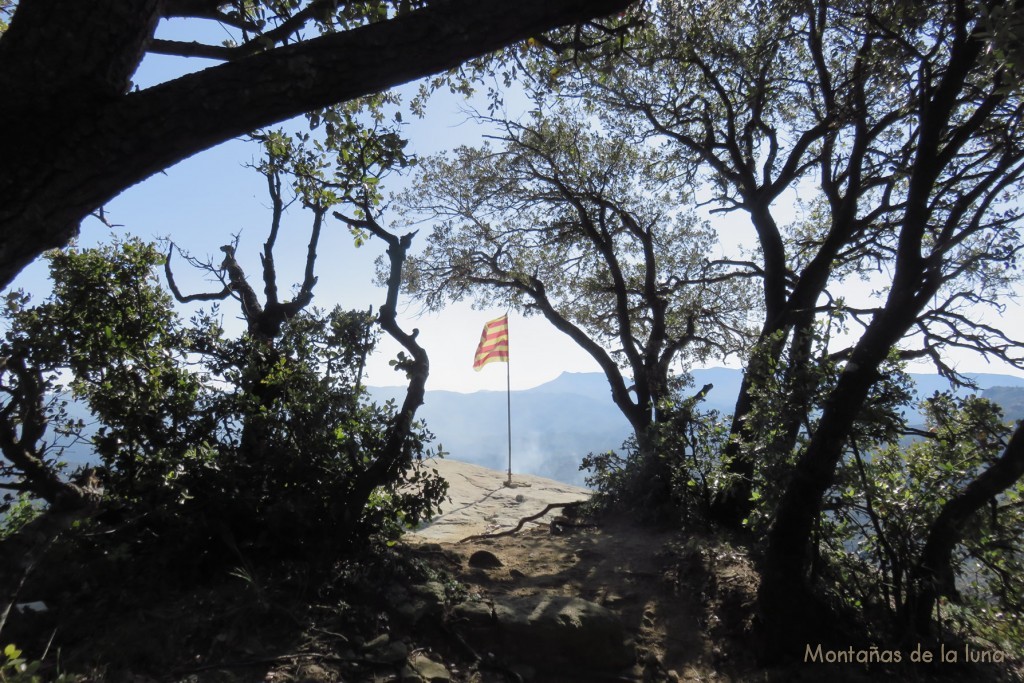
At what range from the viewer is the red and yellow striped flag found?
17.6 metres

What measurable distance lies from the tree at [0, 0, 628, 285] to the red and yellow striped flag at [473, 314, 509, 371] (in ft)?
50.0

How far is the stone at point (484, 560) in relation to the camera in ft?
20.0

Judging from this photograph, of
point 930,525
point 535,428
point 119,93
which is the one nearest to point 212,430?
point 119,93

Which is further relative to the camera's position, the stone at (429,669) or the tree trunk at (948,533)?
the tree trunk at (948,533)

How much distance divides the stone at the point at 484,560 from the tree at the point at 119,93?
491cm

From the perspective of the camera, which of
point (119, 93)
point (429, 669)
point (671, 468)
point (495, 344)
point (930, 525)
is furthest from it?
point (495, 344)

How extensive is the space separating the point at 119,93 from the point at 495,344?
51.9ft

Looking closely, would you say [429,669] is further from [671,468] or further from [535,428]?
[535,428]

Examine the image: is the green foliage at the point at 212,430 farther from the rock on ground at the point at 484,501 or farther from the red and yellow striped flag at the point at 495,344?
the red and yellow striped flag at the point at 495,344

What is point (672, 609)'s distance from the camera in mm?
5559

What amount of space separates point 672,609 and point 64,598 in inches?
179

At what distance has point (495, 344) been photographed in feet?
58.0

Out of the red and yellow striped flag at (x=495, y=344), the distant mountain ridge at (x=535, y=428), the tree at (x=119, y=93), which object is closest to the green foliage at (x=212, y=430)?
the tree at (x=119, y=93)

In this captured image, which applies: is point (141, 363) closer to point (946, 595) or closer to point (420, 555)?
point (420, 555)
